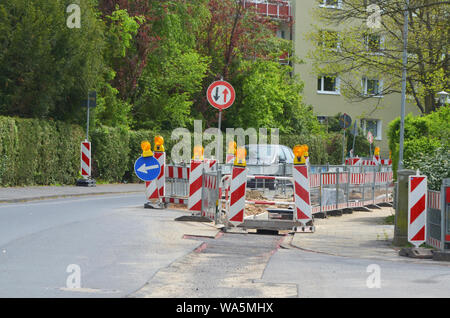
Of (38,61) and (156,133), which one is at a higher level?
(38,61)

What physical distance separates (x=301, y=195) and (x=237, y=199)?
1366 millimetres

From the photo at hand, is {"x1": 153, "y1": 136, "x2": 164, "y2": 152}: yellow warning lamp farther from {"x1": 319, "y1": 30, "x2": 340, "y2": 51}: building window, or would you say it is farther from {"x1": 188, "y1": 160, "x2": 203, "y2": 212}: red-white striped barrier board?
{"x1": 319, "y1": 30, "x2": 340, "y2": 51}: building window

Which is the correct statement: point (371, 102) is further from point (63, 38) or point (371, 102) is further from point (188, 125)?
point (63, 38)

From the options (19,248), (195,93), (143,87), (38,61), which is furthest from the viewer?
(195,93)

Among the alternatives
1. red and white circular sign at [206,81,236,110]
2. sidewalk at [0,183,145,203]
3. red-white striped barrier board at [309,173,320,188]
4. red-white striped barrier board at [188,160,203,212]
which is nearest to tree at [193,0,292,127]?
sidewalk at [0,183,145,203]

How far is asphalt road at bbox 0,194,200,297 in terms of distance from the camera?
8570mm

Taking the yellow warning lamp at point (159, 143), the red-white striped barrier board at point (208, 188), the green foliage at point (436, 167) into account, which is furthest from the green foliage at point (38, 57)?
the green foliage at point (436, 167)

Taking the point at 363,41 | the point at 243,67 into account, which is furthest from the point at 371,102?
the point at 363,41

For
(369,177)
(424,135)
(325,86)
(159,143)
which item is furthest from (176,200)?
(325,86)

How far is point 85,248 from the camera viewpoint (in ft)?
38.1

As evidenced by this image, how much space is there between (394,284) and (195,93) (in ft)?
118

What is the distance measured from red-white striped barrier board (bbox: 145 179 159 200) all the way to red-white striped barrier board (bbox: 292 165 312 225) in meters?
4.61

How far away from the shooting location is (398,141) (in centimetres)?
2172

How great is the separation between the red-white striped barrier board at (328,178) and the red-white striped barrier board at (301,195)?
507 cm
